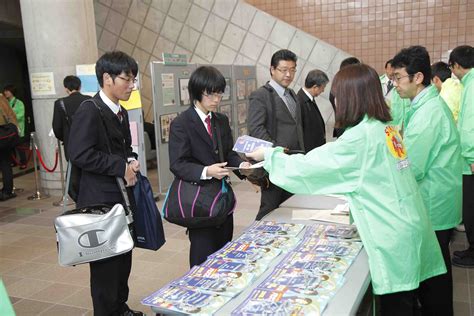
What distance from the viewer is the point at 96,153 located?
2434 millimetres

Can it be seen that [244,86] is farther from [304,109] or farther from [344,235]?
[344,235]

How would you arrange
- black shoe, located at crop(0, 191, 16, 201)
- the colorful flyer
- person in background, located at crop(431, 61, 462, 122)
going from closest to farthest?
the colorful flyer < person in background, located at crop(431, 61, 462, 122) < black shoe, located at crop(0, 191, 16, 201)

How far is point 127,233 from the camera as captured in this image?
2424mm

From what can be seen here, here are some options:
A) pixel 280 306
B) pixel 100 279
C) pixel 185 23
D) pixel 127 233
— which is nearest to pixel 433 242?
pixel 280 306

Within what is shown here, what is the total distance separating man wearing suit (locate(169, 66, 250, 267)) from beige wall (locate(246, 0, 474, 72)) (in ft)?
19.0

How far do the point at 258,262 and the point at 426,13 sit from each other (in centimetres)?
663

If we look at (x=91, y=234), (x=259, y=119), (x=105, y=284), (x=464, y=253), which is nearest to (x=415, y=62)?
(x=259, y=119)

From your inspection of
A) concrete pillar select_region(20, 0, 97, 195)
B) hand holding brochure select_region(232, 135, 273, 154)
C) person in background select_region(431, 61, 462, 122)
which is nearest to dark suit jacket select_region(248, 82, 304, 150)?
hand holding brochure select_region(232, 135, 273, 154)

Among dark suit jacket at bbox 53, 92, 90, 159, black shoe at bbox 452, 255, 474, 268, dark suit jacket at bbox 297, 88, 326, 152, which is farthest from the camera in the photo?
dark suit jacket at bbox 53, 92, 90, 159

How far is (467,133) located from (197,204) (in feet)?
8.45

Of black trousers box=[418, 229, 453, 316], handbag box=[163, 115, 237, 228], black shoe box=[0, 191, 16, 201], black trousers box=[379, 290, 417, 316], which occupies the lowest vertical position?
black shoe box=[0, 191, 16, 201]

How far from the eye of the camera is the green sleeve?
6.13ft

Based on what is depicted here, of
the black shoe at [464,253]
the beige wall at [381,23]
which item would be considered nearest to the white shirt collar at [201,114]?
the black shoe at [464,253]

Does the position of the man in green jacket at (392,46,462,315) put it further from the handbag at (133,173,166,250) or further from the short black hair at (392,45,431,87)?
the handbag at (133,173,166,250)
